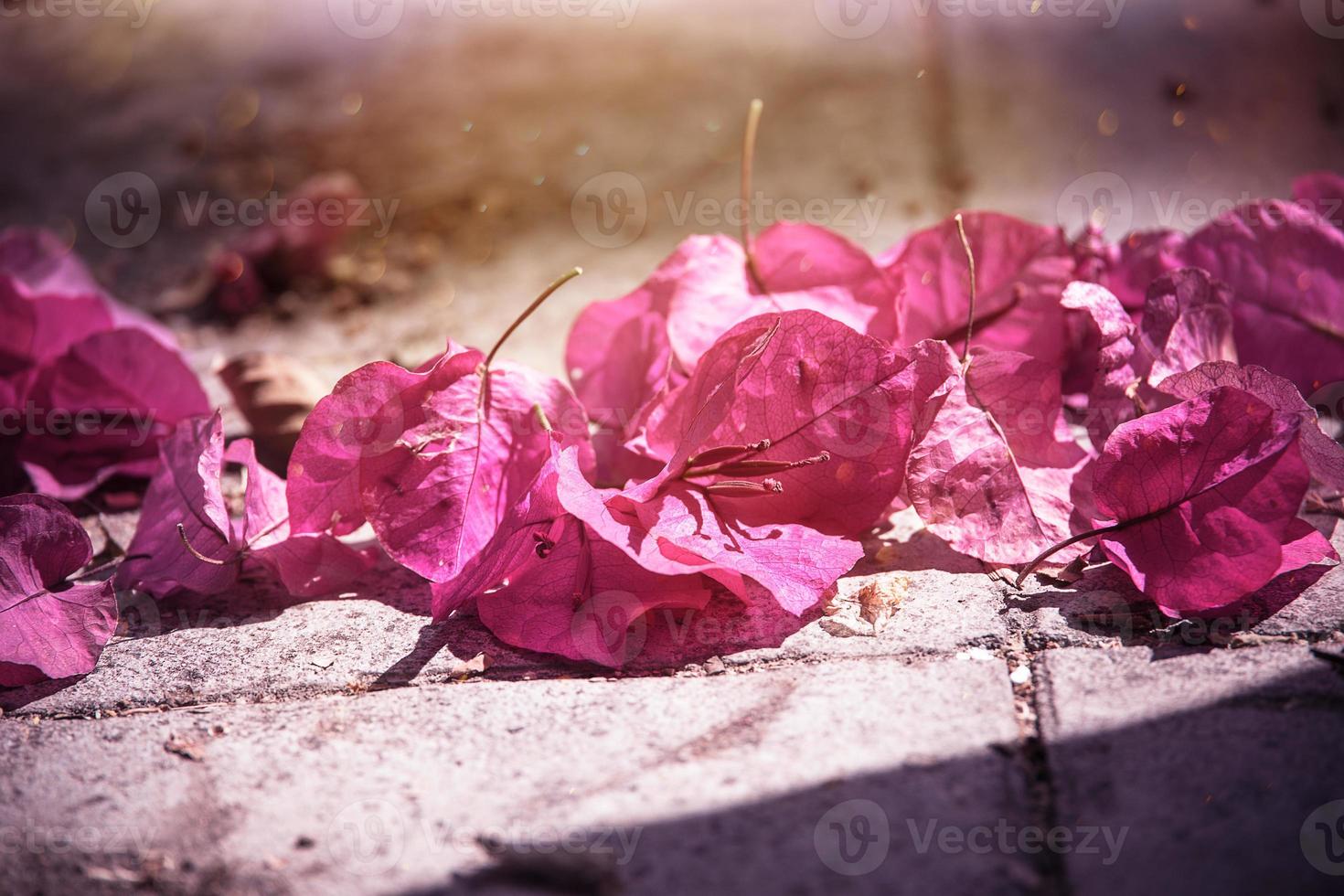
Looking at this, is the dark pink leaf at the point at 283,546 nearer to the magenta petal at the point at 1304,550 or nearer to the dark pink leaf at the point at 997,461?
the dark pink leaf at the point at 997,461

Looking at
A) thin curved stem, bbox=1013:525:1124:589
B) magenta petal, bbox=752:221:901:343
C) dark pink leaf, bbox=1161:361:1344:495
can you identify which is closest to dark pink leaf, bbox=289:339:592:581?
magenta petal, bbox=752:221:901:343

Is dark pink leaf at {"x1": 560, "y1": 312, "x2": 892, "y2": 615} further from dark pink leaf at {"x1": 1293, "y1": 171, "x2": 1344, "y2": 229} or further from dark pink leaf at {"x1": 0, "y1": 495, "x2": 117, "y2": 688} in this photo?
dark pink leaf at {"x1": 1293, "y1": 171, "x2": 1344, "y2": 229}

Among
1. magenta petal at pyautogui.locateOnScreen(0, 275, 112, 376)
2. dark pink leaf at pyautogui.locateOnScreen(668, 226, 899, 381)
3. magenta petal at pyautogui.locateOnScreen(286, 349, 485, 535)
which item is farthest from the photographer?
magenta petal at pyautogui.locateOnScreen(0, 275, 112, 376)

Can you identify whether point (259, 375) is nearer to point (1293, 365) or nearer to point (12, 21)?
point (1293, 365)

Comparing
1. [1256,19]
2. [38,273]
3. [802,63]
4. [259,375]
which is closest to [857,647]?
[259,375]

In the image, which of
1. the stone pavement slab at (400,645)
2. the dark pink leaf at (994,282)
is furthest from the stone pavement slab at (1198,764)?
the dark pink leaf at (994,282)

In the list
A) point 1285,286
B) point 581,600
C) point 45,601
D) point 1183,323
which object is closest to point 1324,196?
point 1285,286
